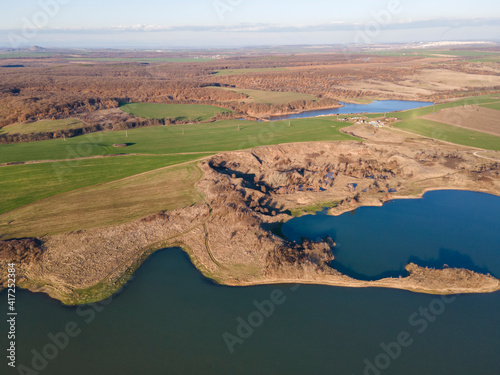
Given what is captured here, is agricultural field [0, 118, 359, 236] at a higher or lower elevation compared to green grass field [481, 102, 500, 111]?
lower

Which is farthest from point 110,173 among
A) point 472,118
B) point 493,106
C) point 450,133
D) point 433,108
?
point 493,106

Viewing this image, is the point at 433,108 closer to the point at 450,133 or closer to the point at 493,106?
the point at 493,106

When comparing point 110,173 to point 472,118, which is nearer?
point 110,173

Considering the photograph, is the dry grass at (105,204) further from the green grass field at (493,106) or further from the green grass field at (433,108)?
the green grass field at (493,106)

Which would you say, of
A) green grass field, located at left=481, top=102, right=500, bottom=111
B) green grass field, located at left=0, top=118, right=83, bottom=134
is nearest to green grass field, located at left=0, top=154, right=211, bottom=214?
green grass field, located at left=0, top=118, right=83, bottom=134

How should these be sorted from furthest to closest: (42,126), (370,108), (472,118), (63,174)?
1. (370,108)
2. (472,118)
3. (42,126)
4. (63,174)

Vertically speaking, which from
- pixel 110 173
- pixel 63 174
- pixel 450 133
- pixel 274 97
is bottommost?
pixel 110 173

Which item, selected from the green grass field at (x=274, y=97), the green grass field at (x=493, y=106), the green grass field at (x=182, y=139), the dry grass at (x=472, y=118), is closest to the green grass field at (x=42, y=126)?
the green grass field at (x=182, y=139)

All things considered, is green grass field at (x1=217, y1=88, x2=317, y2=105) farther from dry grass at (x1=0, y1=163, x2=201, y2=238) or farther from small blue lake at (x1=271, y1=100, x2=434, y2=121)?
dry grass at (x1=0, y1=163, x2=201, y2=238)
